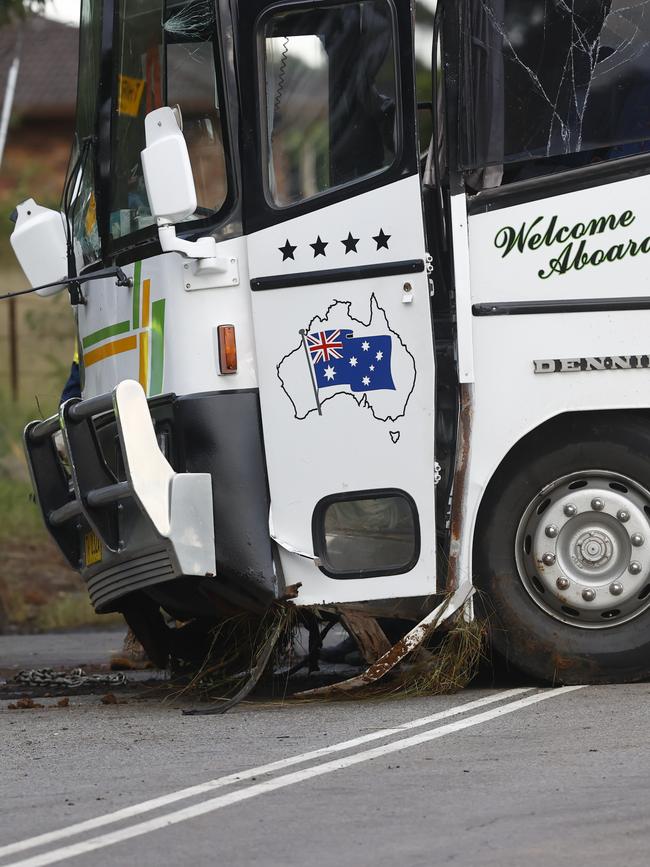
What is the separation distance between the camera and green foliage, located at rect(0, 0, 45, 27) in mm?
12484

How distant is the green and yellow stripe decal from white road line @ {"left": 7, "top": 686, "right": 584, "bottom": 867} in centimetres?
186

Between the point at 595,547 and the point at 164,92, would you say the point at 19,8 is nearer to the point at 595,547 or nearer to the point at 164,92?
the point at 164,92

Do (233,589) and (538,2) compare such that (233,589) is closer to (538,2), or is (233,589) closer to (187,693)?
(187,693)

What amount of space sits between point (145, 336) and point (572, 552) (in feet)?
6.58

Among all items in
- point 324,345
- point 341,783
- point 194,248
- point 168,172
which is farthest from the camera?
point 324,345

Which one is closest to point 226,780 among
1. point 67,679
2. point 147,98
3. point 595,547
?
point 595,547

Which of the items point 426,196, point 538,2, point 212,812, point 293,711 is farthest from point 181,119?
point 212,812

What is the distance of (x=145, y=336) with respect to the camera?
7.04 meters

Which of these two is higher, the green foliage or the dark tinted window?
the green foliage

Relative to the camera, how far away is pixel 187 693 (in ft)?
24.9

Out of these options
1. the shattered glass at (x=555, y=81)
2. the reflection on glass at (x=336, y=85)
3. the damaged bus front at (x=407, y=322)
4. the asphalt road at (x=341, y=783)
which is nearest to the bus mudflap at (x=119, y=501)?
the damaged bus front at (x=407, y=322)

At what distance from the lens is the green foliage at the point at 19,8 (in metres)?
12.5

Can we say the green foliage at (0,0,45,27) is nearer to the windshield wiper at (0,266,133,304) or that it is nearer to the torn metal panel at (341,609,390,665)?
the windshield wiper at (0,266,133,304)

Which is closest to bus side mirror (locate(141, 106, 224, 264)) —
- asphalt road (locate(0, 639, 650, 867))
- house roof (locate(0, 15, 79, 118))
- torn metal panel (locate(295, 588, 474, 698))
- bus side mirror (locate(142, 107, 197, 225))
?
bus side mirror (locate(142, 107, 197, 225))
